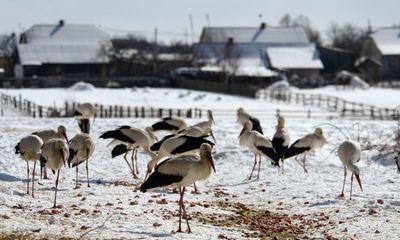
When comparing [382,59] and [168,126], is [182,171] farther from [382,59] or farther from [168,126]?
[382,59]

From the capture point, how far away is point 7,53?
118 m

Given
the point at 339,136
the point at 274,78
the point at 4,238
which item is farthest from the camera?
the point at 274,78

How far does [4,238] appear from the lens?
498 inches

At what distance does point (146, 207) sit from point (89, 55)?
89.6m

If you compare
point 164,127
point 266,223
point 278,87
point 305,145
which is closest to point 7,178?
point 266,223

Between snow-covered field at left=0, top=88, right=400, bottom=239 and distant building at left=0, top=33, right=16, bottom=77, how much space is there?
8410 cm

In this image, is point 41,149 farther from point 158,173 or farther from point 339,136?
point 339,136

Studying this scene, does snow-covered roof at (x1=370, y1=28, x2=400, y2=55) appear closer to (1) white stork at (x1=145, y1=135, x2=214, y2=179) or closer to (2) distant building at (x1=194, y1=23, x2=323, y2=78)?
(2) distant building at (x1=194, y1=23, x2=323, y2=78)

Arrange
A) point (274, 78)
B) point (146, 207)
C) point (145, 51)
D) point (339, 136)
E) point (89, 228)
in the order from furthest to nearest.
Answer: point (145, 51)
point (274, 78)
point (339, 136)
point (146, 207)
point (89, 228)

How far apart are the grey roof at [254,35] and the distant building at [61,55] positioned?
51.3ft

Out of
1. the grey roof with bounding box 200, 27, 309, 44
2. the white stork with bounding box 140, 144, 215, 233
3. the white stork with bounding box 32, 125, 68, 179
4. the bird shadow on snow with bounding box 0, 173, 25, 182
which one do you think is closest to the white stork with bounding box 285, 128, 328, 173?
the white stork with bounding box 32, 125, 68, 179

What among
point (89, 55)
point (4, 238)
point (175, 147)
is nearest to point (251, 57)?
point (89, 55)

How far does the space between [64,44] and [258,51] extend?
25.9 meters

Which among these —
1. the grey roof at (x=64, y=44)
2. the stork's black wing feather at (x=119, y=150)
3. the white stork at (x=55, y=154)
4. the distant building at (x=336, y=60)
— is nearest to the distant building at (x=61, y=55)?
the grey roof at (x=64, y=44)
